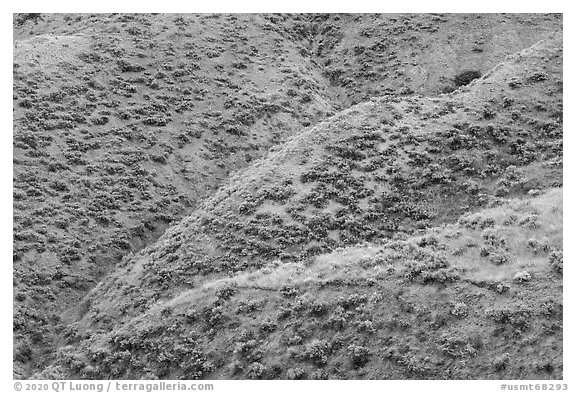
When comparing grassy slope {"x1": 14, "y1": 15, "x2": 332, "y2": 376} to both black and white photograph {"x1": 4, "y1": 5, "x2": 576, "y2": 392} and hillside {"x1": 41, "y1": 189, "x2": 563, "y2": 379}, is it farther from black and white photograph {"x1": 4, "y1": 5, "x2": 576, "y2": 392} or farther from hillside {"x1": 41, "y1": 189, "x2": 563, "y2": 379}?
hillside {"x1": 41, "y1": 189, "x2": 563, "y2": 379}

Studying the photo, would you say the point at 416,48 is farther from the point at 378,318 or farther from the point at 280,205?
the point at 378,318

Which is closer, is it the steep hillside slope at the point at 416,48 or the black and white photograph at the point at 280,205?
the black and white photograph at the point at 280,205

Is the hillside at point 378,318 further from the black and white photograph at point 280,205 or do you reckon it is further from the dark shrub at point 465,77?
the dark shrub at point 465,77

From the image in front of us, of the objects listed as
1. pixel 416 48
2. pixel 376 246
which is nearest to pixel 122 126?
pixel 376 246

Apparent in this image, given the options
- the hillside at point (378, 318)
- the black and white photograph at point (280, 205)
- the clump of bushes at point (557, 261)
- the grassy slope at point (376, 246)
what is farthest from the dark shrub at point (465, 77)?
the clump of bushes at point (557, 261)

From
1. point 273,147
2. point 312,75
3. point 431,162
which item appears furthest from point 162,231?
point 312,75

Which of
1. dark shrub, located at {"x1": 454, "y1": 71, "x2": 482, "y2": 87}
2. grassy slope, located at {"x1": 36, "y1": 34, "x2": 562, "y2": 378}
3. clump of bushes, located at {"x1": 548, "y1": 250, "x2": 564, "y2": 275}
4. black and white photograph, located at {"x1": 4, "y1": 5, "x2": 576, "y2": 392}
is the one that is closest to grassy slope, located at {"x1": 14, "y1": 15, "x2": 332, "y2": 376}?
black and white photograph, located at {"x1": 4, "y1": 5, "x2": 576, "y2": 392}
